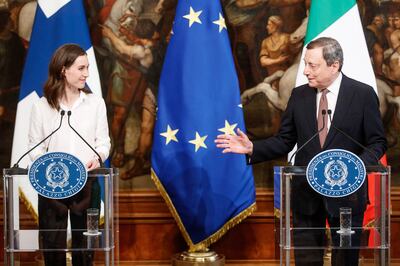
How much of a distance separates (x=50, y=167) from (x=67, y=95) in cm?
95

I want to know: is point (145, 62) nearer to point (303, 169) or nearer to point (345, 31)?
point (345, 31)

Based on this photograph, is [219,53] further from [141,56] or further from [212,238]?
[212,238]

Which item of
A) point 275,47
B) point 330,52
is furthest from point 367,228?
point 275,47

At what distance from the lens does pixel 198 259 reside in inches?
224

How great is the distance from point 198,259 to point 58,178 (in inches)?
84.4

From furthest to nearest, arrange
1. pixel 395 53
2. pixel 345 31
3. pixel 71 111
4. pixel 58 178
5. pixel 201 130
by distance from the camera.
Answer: pixel 395 53
pixel 201 130
pixel 345 31
pixel 71 111
pixel 58 178

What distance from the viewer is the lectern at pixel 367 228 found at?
3598 millimetres

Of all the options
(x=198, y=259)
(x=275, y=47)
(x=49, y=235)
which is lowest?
(x=198, y=259)

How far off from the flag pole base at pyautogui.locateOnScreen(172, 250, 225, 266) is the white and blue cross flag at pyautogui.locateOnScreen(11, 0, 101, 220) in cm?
144

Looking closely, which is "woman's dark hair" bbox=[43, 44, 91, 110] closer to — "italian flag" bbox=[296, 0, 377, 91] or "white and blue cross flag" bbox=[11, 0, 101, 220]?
"white and blue cross flag" bbox=[11, 0, 101, 220]

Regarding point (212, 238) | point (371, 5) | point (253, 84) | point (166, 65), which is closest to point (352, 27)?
point (371, 5)

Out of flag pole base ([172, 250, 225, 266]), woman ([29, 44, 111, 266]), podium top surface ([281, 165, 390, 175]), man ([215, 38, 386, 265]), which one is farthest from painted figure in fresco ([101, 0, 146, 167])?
podium top surface ([281, 165, 390, 175])

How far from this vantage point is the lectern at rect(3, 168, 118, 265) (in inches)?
144

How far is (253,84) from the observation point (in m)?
6.04
